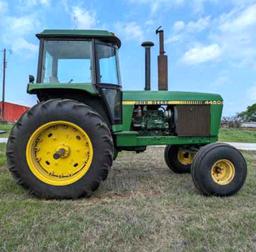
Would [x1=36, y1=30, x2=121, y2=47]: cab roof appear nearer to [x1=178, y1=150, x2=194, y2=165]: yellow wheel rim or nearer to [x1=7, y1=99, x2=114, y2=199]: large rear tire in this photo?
[x1=7, y1=99, x2=114, y2=199]: large rear tire

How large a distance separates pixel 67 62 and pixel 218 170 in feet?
8.59

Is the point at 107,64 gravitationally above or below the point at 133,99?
above

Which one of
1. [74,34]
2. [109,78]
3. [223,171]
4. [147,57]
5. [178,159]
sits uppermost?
[74,34]

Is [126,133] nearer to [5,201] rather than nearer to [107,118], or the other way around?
[107,118]

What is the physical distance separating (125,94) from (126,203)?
1.92 metres

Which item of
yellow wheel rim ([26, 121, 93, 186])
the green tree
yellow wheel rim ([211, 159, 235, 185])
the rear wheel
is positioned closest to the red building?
the green tree

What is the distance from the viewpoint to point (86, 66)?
5.65m

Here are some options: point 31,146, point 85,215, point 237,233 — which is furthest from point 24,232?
point 237,233

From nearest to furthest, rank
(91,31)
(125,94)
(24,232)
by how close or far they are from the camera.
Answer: (24,232) → (91,31) → (125,94)

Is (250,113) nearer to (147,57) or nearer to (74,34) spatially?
(147,57)

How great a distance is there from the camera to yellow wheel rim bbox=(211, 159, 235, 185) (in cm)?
546

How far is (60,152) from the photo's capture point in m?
5.19

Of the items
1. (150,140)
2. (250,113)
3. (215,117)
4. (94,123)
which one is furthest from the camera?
(250,113)

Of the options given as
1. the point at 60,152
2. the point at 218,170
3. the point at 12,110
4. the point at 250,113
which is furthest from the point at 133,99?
the point at 250,113
